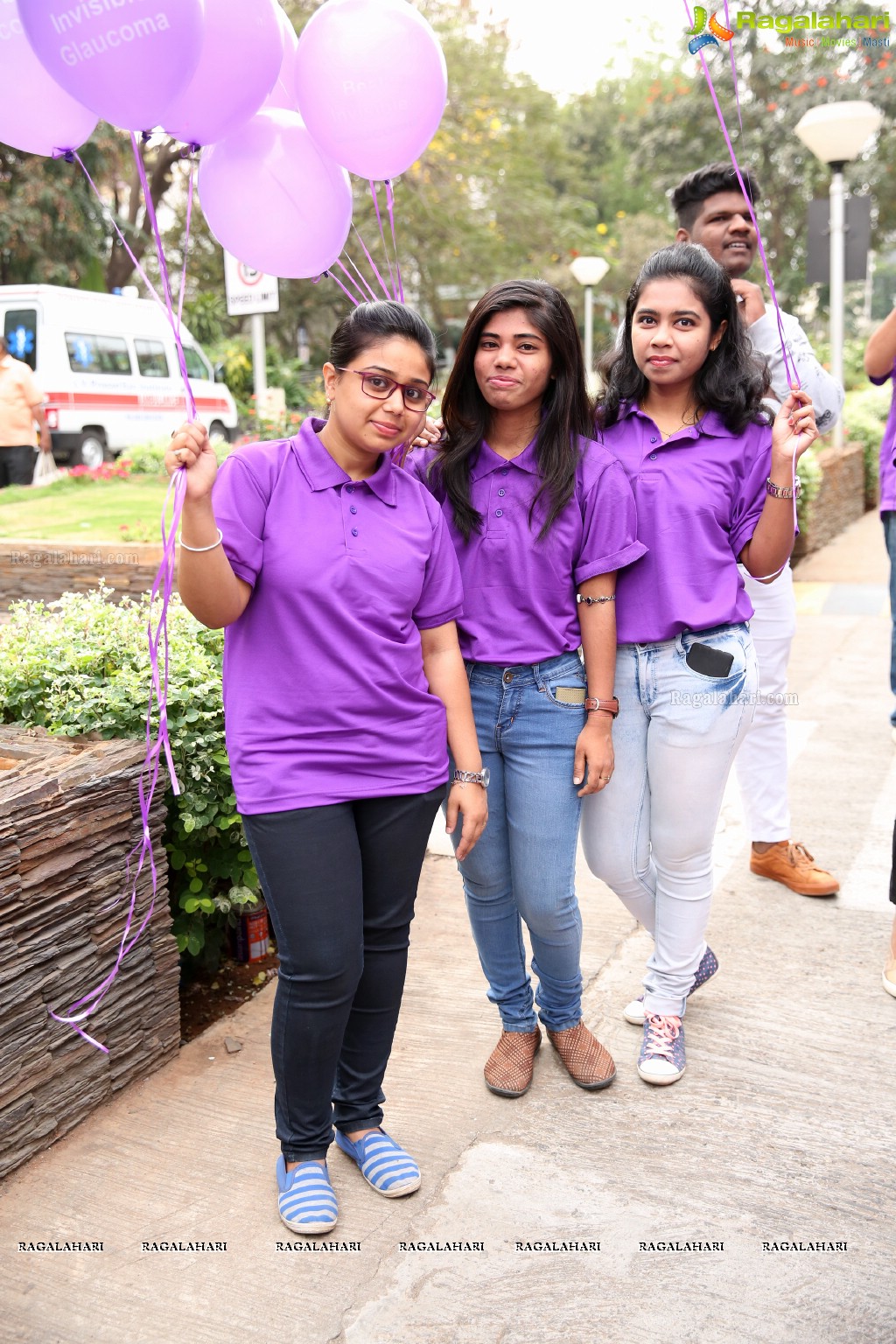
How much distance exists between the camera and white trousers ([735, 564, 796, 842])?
11.5 feet

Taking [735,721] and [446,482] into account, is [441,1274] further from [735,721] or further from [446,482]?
[446,482]

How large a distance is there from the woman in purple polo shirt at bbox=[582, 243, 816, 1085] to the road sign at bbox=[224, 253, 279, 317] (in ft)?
21.5

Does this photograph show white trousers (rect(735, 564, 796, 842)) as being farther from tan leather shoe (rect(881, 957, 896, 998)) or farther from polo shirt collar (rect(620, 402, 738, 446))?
polo shirt collar (rect(620, 402, 738, 446))

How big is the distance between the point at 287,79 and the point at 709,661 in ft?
5.52

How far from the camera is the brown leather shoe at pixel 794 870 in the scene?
12.1 feet

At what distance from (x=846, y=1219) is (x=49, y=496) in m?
8.60

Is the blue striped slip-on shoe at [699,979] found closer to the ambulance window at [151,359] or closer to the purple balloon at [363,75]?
the purple balloon at [363,75]

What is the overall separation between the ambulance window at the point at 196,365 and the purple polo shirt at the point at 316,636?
14.4m

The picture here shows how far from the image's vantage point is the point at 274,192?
2.53m

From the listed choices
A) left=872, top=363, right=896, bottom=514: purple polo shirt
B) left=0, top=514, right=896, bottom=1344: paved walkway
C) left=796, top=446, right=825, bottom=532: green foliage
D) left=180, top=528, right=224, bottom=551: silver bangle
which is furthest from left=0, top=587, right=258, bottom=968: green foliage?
left=796, top=446, right=825, bottom=532: green foliage

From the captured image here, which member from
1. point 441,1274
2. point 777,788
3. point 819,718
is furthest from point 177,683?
point 819,718

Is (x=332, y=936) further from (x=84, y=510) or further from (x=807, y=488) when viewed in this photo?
(x=807, y=488)

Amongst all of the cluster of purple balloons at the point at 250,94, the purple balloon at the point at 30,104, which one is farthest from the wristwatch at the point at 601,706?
the purple balloon at the point at 30,104

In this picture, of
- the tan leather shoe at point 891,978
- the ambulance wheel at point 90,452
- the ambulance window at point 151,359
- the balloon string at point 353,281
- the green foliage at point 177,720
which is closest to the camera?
the balloon string at point 353,281
